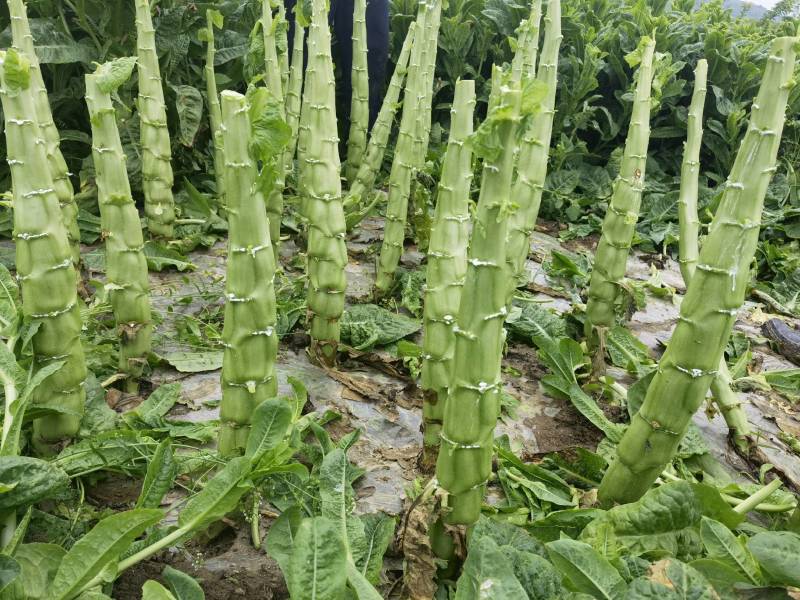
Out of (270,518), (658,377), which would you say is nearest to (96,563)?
(270,518)

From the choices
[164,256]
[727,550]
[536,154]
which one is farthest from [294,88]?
[727,550]

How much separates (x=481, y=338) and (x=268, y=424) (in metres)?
0.73

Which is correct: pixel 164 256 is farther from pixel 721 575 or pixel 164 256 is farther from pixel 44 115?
pixel 721 575

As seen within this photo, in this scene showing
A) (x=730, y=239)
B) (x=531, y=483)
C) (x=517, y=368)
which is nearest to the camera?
(x=730, y=239)

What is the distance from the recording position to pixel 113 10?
16.0 feet

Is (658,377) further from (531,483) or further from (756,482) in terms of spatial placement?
(756,482)

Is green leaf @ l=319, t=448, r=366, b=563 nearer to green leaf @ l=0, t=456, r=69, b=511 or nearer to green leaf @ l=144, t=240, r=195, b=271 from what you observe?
green leaf @ l=0, t=456, r=69, b=511

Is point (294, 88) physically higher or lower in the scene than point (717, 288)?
higher

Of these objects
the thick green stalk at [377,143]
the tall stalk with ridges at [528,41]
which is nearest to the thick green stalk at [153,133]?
the thick green stalk at [377,143]

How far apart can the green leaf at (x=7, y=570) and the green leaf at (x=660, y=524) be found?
1.59m

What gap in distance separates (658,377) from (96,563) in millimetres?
1750

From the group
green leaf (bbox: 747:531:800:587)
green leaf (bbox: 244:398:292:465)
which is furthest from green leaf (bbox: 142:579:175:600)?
green leaf (bbox: 747:531:800:587)

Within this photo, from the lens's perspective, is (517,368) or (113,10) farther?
(113,10)

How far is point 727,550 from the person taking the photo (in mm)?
1713
